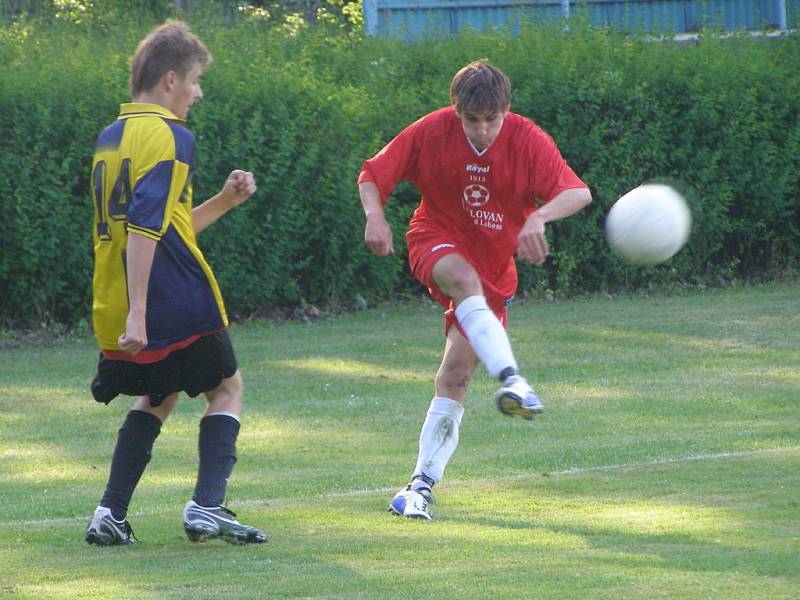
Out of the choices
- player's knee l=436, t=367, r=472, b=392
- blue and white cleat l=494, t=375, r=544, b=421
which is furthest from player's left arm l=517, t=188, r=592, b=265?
player's knee l=436, t=367, r=472, b=392

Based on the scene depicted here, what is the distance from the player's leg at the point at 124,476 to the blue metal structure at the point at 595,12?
13.1 m

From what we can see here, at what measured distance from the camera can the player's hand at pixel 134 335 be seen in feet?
16.4

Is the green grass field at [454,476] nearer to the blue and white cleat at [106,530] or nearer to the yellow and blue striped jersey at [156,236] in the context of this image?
the blue and white cleat at [106,530]

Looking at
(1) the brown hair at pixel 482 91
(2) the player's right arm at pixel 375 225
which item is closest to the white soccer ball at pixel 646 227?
(1) the brown hair at pixel 482 91

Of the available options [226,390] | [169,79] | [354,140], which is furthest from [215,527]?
[354,140]

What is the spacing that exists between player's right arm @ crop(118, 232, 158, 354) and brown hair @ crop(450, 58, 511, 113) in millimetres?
1509

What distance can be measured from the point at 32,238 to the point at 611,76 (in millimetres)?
6311

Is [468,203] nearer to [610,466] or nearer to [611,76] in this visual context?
[610,466]

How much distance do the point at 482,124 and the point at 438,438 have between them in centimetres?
136

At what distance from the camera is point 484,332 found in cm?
585

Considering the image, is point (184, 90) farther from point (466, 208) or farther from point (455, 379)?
point (455, 379)

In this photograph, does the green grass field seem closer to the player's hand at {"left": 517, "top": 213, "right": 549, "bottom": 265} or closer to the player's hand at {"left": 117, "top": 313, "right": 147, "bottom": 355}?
the player's hand at {"left": 117, "top": 313, "right": 147, "bottom": 355}

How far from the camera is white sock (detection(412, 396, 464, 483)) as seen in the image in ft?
20.4

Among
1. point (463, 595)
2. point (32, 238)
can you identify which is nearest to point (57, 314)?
point (32, 238)
